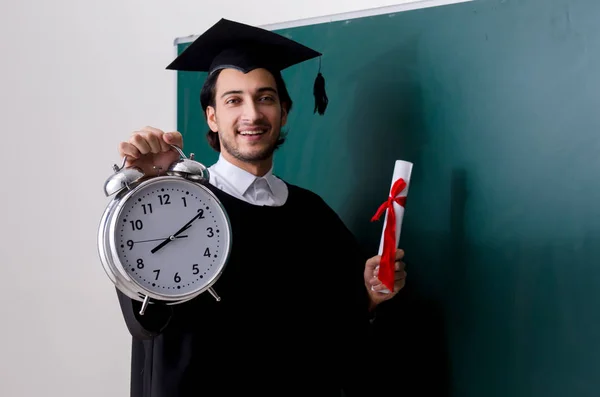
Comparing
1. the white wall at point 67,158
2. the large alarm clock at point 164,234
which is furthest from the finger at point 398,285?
the white wall at point 67,158

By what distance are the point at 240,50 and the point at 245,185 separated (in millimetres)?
301

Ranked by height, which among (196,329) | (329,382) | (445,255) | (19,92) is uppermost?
(19,92)

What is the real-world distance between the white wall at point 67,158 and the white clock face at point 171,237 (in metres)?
1.06

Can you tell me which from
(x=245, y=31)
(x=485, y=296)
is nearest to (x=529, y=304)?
(x=485, y=296)

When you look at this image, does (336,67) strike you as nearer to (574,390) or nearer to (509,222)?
(509,222)

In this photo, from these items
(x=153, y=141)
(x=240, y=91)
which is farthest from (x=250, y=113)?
(x=153, y=141)

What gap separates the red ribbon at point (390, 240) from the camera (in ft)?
4.67

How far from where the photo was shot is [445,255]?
158 cm

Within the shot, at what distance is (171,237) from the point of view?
119 centimetres

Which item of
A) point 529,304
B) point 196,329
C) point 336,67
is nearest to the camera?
Result: point 196,329

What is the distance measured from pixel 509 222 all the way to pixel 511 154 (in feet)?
0.51

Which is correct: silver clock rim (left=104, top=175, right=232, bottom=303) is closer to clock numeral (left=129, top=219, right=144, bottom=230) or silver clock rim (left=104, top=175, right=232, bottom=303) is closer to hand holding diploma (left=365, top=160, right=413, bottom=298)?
clock numeral (left=129, top=219, right=144, bottom=230)

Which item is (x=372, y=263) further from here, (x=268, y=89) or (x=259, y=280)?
(x=268, y=89)

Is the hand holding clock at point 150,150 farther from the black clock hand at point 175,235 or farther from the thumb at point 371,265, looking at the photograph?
the thumb at point 371,265
